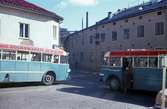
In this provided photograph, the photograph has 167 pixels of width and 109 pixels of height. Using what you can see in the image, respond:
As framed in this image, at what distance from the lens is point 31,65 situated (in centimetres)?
2162

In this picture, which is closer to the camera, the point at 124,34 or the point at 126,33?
the point at 126,33

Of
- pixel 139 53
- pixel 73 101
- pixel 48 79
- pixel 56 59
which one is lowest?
pixel 73 101

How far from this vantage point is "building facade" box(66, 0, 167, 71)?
3341 centimetres

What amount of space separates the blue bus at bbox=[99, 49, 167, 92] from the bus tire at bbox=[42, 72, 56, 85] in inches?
147

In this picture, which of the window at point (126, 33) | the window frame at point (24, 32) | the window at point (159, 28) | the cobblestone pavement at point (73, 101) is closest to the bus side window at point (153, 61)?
the cobblestone pavement at point (73, 101)

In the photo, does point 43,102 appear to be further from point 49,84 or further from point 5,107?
point 49,84

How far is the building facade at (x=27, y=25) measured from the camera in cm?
2700

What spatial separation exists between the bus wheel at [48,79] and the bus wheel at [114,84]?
14.5ft

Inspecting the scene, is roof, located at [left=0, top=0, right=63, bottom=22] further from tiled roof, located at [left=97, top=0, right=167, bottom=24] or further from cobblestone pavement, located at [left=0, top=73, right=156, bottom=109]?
cobblestone pavement, located at [left=0, top=73, right=156, bottom=109]

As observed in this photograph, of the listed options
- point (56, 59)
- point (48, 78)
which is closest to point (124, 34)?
point (56, 59)

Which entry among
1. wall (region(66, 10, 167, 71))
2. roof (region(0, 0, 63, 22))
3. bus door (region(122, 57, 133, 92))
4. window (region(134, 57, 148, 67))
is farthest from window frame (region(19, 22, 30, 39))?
wall (region(66, 10, 167, 71))

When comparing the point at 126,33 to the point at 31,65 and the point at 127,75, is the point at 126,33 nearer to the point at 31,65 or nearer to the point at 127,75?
the point at 31,65

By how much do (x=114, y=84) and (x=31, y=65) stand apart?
542 cm

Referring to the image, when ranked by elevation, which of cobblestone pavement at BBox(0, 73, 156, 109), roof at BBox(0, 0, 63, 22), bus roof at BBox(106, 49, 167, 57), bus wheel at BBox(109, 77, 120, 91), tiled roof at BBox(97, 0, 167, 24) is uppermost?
tiled roof at BBox(97, 0, 167, 24)
